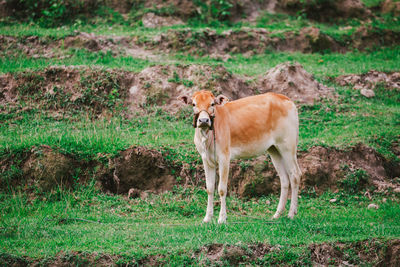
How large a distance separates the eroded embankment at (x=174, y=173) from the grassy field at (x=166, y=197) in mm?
181

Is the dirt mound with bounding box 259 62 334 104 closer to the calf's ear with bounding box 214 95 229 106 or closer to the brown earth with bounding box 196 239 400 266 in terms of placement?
the calf's ear with bounding box 214 95 229 106

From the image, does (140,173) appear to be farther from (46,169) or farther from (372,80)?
(372,80)

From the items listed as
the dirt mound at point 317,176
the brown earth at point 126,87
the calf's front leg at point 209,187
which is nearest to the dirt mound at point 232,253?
the calf's front leg at point 209,187

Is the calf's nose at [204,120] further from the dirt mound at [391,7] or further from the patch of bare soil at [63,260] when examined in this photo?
A: the dirt mound at [391,7]

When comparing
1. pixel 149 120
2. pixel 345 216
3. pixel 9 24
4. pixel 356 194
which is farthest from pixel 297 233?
pixel 9 24

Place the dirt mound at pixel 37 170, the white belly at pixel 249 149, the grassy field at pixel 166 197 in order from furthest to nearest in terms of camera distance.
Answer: the dirt mound at pixel 37 170 < the white belly at pixel 249 149 < the grassy field at pixel 166 197

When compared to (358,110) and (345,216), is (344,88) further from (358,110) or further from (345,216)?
(345,216)

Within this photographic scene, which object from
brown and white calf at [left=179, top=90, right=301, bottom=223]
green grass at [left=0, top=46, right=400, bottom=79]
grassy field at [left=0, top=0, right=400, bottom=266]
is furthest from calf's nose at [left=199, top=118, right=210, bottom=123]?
green grass at [left=0, top=46, right=400, bottom=79]

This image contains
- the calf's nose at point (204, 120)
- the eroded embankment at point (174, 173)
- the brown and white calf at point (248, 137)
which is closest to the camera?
the calf's nose at point (204, 120)

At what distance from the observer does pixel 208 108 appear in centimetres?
865

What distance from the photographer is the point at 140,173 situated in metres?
11.4

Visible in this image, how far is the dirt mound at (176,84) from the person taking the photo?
14.1 metres

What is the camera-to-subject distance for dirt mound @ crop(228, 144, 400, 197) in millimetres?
11203

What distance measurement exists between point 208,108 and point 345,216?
3.48 metres
